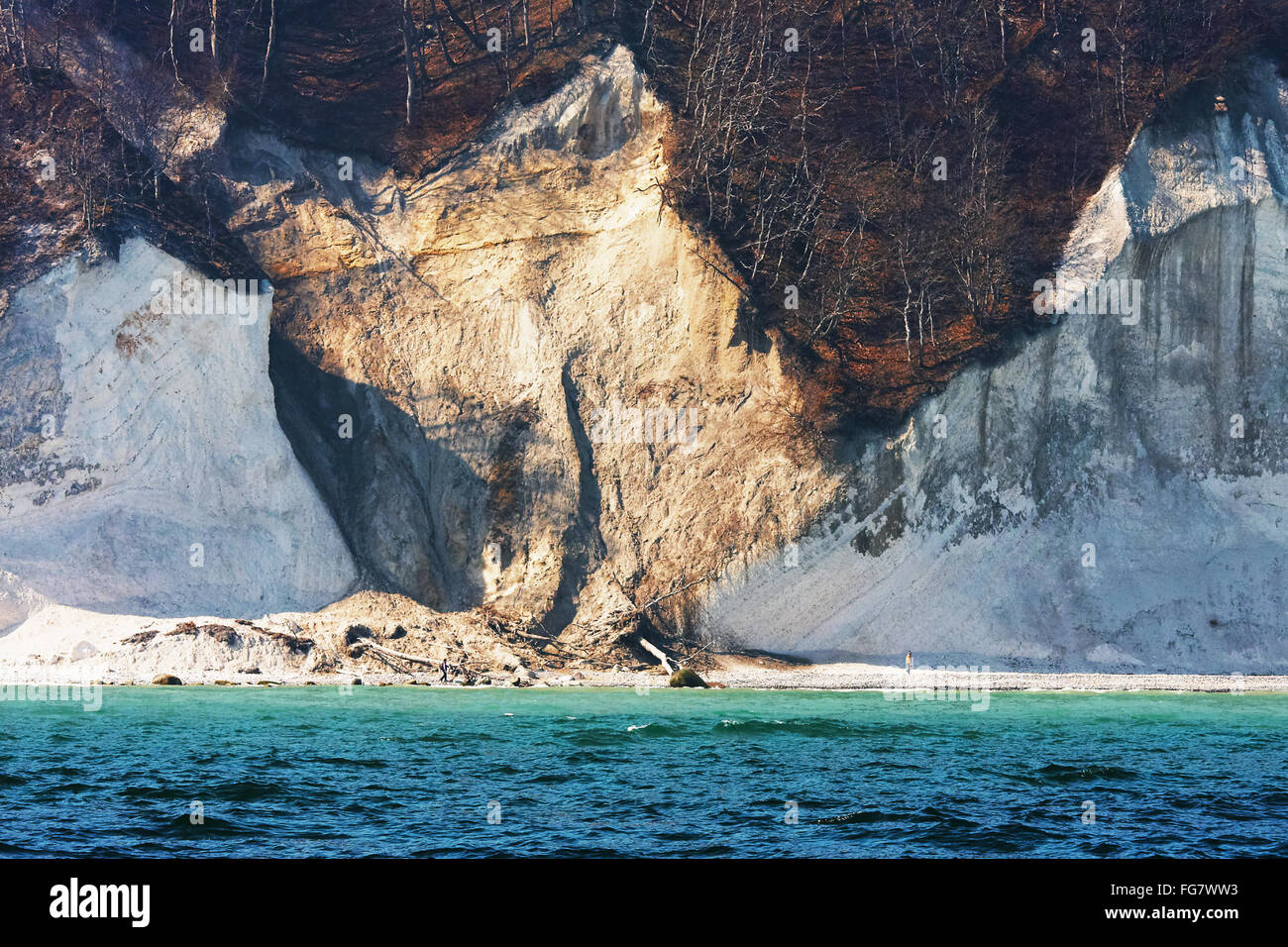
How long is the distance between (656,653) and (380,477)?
8541 millimetres

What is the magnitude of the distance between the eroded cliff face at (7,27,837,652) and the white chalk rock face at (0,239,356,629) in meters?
0.22

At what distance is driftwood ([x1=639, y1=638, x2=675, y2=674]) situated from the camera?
29281 mm

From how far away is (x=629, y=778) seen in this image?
15172mm

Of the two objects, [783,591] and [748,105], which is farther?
[748,105]

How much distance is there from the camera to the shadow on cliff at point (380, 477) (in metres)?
32.0

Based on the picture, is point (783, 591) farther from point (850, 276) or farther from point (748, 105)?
point (748, 105)

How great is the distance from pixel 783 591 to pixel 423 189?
47.7ft

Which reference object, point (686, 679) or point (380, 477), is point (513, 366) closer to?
point (380, 477)

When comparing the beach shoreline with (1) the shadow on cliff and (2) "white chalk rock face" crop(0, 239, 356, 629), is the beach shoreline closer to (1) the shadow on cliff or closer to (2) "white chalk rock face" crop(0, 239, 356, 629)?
(2) "white chalk rock face" crop(0, 239, 356, 629)

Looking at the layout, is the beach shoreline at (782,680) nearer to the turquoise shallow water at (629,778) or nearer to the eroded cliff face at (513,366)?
the turquoise shallow water at (629,778)

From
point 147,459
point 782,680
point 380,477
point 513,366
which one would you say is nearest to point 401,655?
point 380,477
